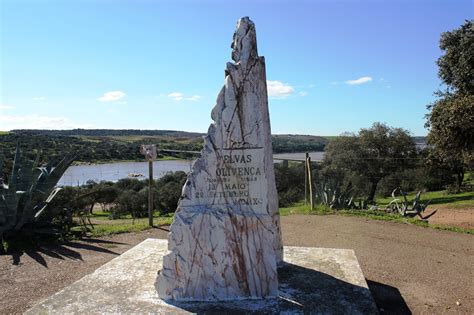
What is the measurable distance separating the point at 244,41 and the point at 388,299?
311 centimetres

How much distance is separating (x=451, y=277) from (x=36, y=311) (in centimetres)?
476

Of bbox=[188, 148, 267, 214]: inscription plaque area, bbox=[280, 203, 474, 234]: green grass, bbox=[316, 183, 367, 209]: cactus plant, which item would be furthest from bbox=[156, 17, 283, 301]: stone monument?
bbox=[316, 183, 367, 209]: cactus plant

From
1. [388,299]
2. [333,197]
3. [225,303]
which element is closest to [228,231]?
[225,303]

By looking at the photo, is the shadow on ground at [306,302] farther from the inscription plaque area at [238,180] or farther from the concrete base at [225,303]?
the inscription plaque area at [238,180]

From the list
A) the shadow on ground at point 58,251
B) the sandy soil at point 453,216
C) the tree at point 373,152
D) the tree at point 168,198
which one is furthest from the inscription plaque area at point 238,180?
the tree at point 373,152

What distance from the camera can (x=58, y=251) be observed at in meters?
6.57

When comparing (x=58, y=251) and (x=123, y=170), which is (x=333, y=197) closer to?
(x=123, y=170)

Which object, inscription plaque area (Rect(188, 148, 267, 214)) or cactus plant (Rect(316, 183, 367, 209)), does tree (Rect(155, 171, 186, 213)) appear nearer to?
cactus plant (Rect(316, 183, 367, 209))

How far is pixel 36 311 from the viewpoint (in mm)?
3854

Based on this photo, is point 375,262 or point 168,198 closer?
point 375,262

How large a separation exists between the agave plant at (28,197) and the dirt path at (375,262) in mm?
647

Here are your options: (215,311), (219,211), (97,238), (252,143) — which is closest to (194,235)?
(219,211)

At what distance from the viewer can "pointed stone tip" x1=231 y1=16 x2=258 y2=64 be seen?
4301mm

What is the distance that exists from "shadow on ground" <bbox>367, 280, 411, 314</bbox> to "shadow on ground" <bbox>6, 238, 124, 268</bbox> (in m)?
3.68
